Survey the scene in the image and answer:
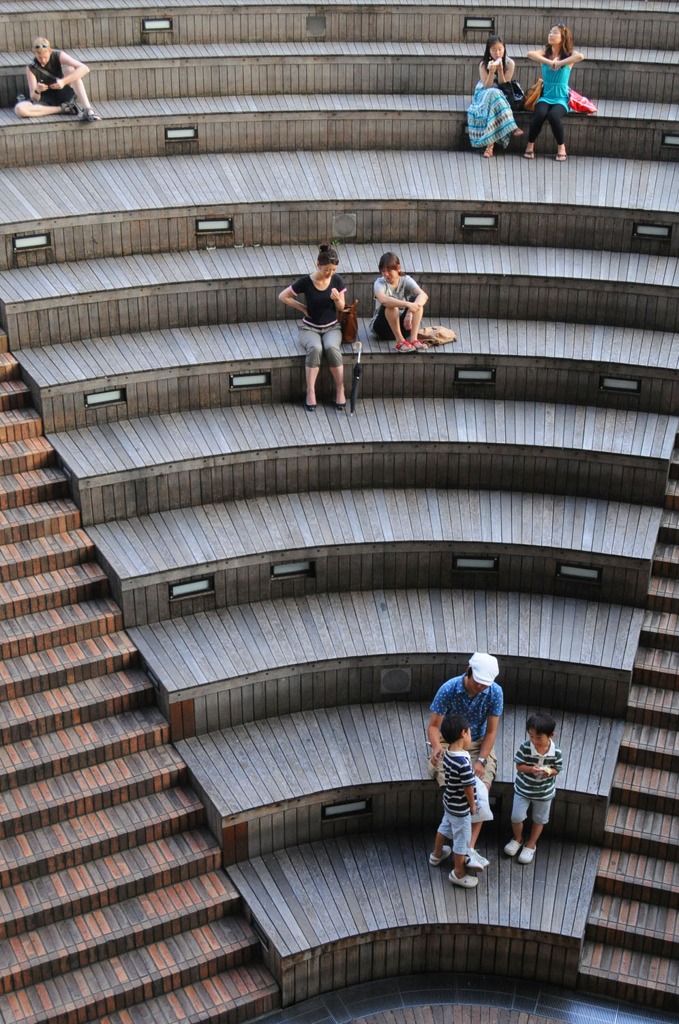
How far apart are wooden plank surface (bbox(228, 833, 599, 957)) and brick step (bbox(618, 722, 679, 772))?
77 centimetres

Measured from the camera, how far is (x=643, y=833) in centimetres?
974

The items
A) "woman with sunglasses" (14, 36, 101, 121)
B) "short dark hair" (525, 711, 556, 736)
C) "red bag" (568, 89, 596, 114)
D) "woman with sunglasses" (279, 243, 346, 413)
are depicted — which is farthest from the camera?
"red bag" (568, 89, 596, 114)

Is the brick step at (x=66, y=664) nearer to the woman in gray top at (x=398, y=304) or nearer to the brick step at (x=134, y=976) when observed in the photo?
the brick step at (x=134, y=976)

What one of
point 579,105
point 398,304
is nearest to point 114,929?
point 398,304

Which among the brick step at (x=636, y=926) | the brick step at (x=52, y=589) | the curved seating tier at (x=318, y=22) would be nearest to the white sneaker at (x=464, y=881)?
the brick step at (x=636, y=926)

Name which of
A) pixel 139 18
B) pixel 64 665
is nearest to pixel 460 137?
pixel 139 18

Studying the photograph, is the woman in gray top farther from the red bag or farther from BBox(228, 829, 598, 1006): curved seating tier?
BBox(228, 829, 598, 1006): curved seating tier

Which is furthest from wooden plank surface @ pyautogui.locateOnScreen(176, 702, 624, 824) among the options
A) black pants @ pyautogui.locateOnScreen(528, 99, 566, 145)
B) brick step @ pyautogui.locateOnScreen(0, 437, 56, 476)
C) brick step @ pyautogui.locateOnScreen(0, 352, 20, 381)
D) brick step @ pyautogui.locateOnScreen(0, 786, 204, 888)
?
black pants @ pyautogui.locateOnScreen(528, 99, 566, 145)

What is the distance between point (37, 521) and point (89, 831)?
241 cm

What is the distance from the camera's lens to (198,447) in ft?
35.8

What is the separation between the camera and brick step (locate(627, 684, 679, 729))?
1025 cm

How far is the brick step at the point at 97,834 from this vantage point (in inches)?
358

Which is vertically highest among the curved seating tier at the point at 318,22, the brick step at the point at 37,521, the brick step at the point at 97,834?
the curved seating tier at the point at 318,22

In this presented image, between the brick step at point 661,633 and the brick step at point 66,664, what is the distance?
12.7 ft
